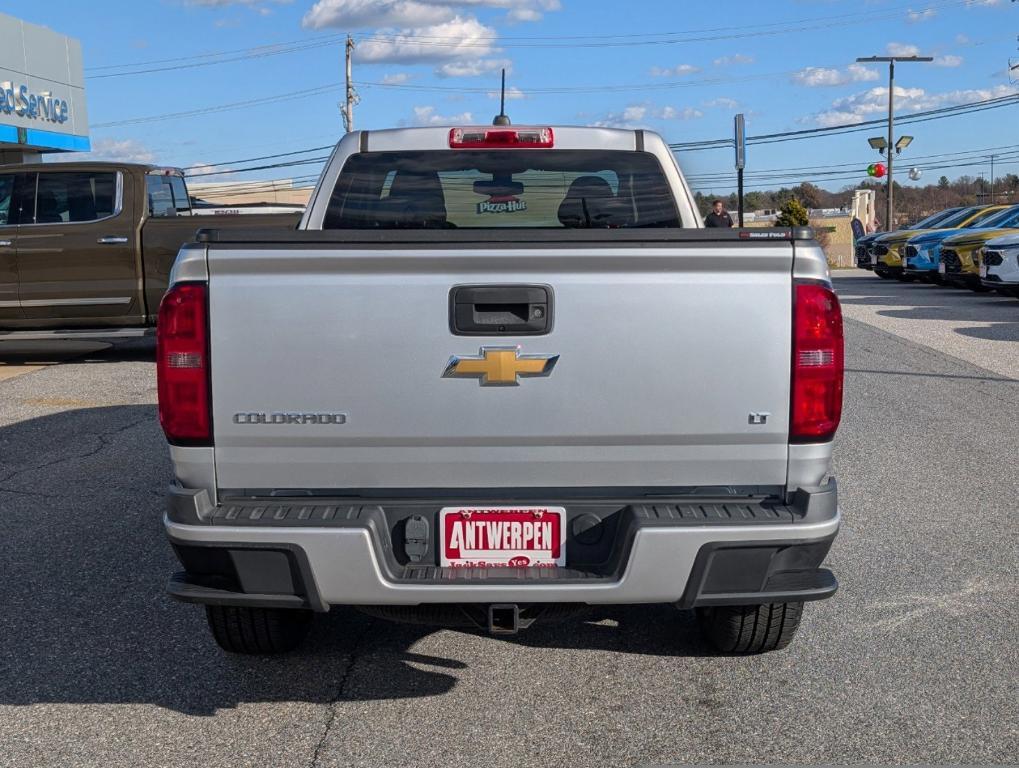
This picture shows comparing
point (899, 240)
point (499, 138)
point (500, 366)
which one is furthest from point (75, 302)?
point (899, 240)

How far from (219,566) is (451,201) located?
2.38 metres

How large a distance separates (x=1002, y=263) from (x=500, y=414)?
702 inches

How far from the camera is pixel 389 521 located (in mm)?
3727

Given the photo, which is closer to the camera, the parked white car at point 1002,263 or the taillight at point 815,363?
the taillight at point 815,363

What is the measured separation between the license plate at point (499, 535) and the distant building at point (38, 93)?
89.7ft

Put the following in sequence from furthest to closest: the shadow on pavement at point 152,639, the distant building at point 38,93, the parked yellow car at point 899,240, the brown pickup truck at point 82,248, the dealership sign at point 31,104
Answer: the distant building at point 38,93
the dealership sign at point 31,104
the parked yellow car at point 899,240
the brown pickup truck at point 82,248
the shadow on pavement at point 152,639

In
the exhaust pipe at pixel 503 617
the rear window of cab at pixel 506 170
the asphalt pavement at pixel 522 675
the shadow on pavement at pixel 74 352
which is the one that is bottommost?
the asphalt pavement at pixel 522 675

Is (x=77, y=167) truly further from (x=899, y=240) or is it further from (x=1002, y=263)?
(x=899, y=240)

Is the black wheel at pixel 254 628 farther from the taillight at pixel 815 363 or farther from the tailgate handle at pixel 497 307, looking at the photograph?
the taillight at pixel 815 363

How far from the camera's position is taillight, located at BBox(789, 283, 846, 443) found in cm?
362

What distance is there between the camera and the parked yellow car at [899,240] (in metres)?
25.8

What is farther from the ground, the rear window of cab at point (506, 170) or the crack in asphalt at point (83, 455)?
the rear window of cab at point (506, 170)

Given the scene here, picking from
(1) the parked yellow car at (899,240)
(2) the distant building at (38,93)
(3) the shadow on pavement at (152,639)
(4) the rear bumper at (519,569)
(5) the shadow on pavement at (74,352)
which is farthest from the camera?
(2) the distant building at (38,93)

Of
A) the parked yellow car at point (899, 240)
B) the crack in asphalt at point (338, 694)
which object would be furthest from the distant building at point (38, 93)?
the crack in asphalt at point (338, 694)
